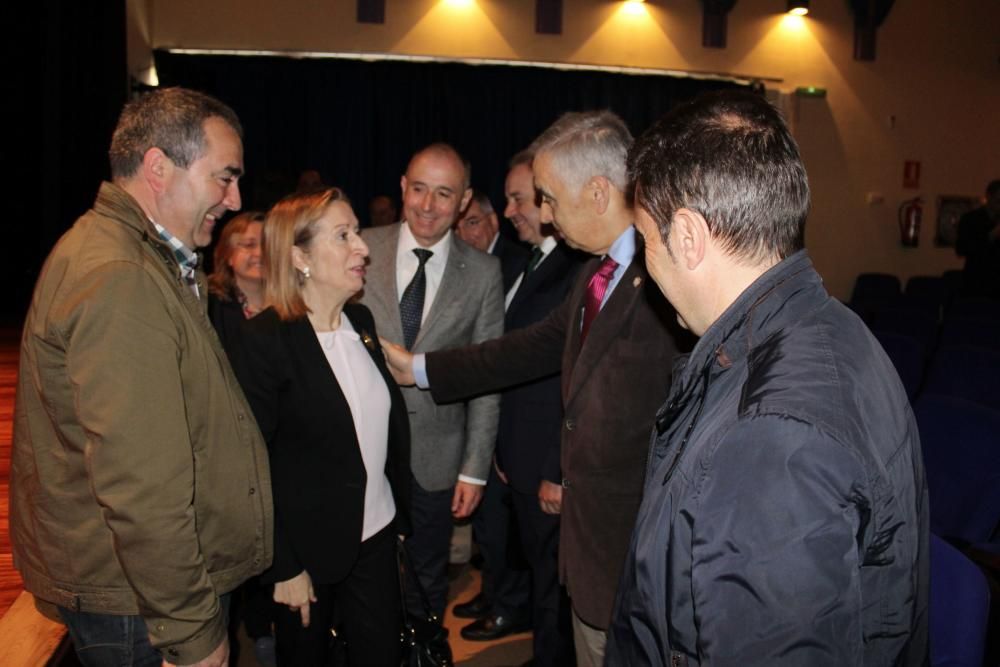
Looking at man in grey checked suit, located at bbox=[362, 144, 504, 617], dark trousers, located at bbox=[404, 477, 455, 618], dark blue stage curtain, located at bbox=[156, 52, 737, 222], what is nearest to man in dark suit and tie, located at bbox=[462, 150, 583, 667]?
man in grey checked suit, located at bbox=[362, 144, 504, 617]

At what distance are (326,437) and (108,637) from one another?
684 mm

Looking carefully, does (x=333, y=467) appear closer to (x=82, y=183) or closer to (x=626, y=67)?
(x=82, y=183)

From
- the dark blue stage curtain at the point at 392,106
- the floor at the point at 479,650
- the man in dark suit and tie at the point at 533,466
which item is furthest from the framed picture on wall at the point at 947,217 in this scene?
the floor at the point at 479,650

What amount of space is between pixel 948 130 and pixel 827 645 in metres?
11.5

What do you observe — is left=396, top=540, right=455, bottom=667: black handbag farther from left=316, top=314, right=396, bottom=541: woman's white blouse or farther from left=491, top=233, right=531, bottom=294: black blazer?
left=491, top=233, right=531, bottom=294: black blazer

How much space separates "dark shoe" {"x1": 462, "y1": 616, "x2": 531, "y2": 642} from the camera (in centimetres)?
330

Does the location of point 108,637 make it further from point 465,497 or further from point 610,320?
point 465,497

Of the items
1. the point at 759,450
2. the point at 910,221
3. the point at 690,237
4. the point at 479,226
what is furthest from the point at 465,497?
the point at 910,221

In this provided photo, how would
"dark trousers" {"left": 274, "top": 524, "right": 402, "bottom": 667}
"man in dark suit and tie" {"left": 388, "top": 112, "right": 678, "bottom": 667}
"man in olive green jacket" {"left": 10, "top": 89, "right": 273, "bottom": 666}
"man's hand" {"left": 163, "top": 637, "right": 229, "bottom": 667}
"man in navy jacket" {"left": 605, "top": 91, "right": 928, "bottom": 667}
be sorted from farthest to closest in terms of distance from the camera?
"dark trousers" {"left": 274, "top": 524, "right": 402, "bottom": 667} → "man in dark suit and tie" {"left": 388, "top": 112, "right": 678, "bottom": 667} → "man's hand" {"left": 163, "top": 637, "right": 229, "bottom": 667} → "man in olive green jacket" {"left": 10, "top": 89, "right": 273, "bottom": 666} → "man in navy jacket" {"left": 605, "top": 91, "right": 928, "bottom": 667}

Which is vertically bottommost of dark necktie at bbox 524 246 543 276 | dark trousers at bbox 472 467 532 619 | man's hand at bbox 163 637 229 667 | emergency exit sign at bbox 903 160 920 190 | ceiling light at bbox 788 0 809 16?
dark trousers at bbox 472 467 532 619

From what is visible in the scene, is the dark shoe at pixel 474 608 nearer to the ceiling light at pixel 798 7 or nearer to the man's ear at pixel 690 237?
the man's ear at pixel 690 237

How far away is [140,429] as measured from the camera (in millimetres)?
1355

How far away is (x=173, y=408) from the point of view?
141 centimetres

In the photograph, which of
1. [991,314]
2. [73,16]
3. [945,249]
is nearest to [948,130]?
[945,249]
